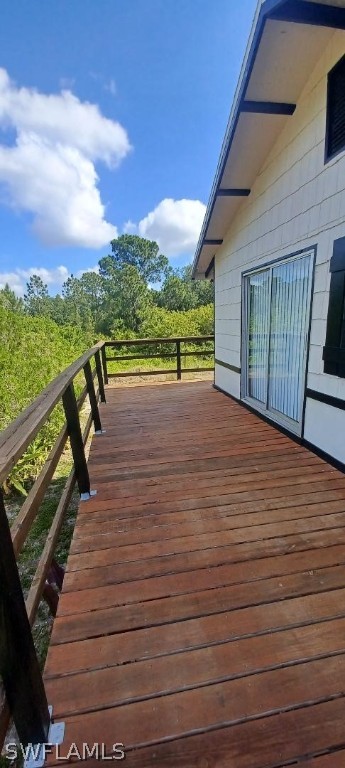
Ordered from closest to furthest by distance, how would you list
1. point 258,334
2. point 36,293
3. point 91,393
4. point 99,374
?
1. point 91,393
2. point 258,334
3. point 99,374
4. point 36,293

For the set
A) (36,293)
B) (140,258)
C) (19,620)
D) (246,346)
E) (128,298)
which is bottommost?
(19,620)

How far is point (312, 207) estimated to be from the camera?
2.63 m

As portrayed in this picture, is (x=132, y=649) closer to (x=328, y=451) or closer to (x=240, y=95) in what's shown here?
(x=328, y=451)

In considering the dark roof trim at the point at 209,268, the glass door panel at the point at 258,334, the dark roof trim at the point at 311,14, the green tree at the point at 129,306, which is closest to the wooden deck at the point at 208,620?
the glass door panel at the point at 258,334

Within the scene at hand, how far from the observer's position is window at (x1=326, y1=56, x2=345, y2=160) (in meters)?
2.23

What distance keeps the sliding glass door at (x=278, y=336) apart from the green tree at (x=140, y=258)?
31603 millimetres

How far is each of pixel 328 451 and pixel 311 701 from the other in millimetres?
1873

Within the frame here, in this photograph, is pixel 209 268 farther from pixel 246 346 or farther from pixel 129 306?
pixel 129 306

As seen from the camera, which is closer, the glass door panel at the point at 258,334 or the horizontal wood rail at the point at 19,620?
the horizontal wood rail at the point at 19,620

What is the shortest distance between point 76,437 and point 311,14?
302cm

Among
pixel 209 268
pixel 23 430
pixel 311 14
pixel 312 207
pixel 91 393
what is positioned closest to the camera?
pixel 23 430

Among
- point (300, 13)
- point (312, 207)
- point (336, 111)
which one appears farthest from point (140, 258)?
point (300, 13)

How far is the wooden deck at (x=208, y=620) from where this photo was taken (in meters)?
0.97

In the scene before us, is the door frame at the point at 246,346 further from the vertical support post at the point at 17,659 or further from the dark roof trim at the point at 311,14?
the vertical support post at the point at 17,659
